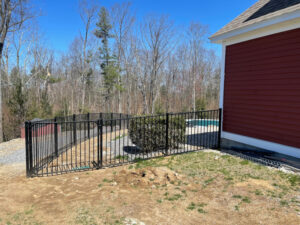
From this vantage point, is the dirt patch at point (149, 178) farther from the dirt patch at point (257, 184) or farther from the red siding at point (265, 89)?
the red siding at point (265, 89)

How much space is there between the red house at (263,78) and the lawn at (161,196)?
4.76 feet

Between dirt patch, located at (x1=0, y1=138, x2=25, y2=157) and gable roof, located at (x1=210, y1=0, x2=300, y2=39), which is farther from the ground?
gable roof, located at (x1=210, y1=0, x2=300, y2=39)

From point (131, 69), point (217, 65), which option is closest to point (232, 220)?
point (131, 69)

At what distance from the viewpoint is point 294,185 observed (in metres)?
3.41

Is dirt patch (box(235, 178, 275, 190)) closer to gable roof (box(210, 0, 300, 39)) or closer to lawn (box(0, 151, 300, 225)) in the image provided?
lawn (box(0, 151, 300, 225))

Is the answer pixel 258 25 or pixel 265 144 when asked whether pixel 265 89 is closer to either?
pixel 265 144

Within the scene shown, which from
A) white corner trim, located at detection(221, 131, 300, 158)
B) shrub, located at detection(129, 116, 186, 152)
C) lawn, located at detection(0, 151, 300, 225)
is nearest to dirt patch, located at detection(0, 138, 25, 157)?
lawn, located at detection(0, 151, 300, 225)

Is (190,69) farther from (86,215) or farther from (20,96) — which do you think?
(86,215)

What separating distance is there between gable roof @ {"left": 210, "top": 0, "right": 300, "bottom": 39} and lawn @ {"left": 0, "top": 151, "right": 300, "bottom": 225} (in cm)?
369

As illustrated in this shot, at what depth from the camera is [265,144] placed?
5.55 meters

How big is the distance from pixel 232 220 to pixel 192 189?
99 centimetres

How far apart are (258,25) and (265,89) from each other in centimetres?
168

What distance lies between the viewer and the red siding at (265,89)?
4.89 meters

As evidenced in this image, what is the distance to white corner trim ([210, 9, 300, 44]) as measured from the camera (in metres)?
4.61
